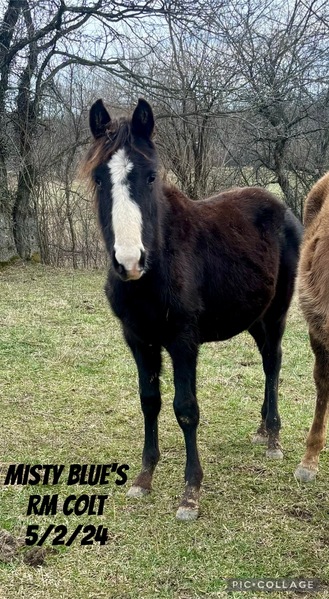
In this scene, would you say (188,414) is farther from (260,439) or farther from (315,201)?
(315,201)

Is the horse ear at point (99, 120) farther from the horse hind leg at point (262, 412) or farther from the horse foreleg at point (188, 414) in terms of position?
the horse hind leg at point (262, 412)

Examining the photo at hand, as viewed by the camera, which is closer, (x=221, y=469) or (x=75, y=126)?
(x=221, y=469)

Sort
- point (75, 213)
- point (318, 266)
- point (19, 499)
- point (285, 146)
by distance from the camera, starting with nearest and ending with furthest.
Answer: point (318, 266)
point (19, 499)
point (75, 213)
point (285, 146)

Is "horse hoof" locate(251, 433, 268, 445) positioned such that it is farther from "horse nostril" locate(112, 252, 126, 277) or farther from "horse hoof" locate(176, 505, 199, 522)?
"horse nostril" locate(112, 252, 126, 277)

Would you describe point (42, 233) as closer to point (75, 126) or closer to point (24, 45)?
point (75, 126)

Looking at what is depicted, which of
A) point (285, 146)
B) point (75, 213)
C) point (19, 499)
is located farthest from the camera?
point (285, 146)

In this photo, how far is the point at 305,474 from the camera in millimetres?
3723

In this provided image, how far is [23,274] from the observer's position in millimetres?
11875

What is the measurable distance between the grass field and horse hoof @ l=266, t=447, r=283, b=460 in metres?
0.06

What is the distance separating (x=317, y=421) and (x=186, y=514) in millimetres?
1076

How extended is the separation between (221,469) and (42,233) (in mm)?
10444

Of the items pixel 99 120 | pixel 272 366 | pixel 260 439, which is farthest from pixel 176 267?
pixel 260 439

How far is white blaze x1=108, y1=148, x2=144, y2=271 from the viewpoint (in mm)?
2770

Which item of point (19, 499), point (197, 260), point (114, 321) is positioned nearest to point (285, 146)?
point (114, 321)
